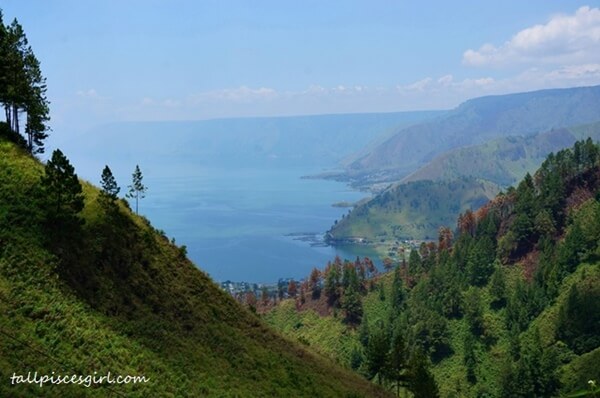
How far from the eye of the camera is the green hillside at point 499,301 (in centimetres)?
10594

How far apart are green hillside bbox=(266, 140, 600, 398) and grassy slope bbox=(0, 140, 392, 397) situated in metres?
28.8

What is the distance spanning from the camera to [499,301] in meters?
136

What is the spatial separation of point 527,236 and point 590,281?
35084 mm

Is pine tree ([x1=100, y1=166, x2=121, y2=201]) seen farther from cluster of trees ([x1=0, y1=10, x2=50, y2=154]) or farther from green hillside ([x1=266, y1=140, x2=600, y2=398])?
green hillside ([x1=266, y1=140, x2=600, y2=398])

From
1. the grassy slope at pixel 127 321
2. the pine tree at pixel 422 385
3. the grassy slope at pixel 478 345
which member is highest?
the grassy slope at pixel 127 321

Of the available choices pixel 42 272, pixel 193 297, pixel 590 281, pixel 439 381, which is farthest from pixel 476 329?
pixel 42 272

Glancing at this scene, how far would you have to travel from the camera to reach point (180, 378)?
39.9 meters

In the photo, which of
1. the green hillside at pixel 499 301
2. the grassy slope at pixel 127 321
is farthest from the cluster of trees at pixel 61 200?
the green hillside at pixel 499 301

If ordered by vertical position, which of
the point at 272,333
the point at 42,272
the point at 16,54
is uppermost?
the point at 16,54

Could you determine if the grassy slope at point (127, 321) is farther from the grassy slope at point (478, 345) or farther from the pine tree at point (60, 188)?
the grassy slope at point (478, 345)

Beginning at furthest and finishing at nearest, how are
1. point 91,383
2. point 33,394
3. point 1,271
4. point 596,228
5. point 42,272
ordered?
point 596,228 → point 42,272 → point 1,271 → point 91,383 → point 33,394

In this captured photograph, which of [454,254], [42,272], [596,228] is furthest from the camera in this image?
[454,254]

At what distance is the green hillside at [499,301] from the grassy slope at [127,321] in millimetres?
28843

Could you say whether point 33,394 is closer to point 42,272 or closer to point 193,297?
point 42,272
